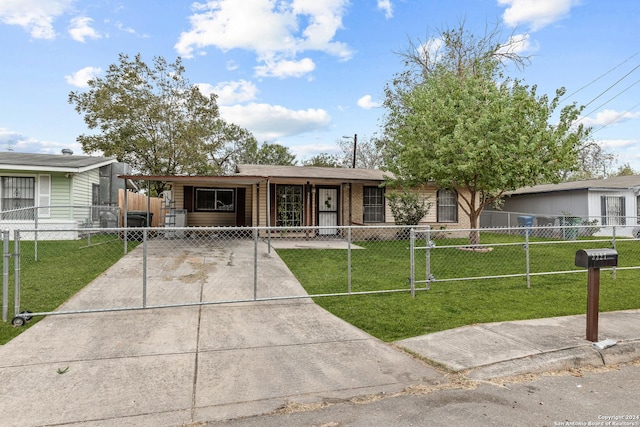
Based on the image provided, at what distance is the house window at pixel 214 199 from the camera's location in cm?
1762

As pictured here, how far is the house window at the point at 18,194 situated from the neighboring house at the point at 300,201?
519 centimetres

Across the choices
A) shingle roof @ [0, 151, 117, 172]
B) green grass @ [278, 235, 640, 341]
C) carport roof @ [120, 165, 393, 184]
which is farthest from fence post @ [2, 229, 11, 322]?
shingle roof @ [0, 151, 117, 172]

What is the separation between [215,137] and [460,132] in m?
25.6

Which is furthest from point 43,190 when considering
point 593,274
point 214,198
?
point 593,274

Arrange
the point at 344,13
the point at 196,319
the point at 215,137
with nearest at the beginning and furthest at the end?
the point at 196,319 → the point at 344,13 → the point at 215,137

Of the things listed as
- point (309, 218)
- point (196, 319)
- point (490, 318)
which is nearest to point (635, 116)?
point (309, 218)

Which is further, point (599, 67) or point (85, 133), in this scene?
point (85, 133)

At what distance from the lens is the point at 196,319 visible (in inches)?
220

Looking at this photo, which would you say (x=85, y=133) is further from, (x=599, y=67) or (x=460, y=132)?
(x=599, y=67)

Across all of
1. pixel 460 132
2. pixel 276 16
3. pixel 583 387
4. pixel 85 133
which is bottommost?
pixel 583 387

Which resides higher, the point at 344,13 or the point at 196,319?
the point at 344,13

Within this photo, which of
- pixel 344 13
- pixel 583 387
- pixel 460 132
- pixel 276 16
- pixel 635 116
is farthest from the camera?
pixel 635 116

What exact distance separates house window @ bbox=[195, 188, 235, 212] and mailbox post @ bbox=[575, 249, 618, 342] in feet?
49.5

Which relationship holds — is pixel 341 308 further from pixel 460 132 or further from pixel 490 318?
pixel 460 132
